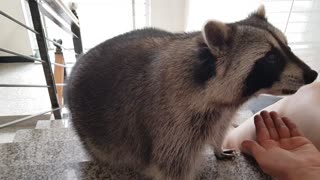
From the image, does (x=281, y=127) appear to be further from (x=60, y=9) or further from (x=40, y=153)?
(x=60, y=9)

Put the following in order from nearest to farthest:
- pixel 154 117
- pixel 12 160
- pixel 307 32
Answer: pixel 154 117 < pixel 12 160 < pixel 307 32

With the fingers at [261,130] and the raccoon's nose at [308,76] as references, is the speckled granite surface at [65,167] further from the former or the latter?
the raccoon's nose at [308,76]

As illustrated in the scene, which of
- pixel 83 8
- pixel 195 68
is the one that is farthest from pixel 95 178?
pixel 83 8

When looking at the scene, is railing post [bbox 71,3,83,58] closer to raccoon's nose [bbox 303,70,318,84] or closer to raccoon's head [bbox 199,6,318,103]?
raccoon's head [bbox 199,6,318,103]

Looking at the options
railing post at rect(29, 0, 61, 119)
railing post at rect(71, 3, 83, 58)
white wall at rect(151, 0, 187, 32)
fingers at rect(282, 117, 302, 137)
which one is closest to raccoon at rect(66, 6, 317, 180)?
fingers at rect(282, 117, 302, 137)

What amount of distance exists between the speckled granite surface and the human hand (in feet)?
0.33

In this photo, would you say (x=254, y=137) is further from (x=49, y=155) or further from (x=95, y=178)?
(x=49, y=155)

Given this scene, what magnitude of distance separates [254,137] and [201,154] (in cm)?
34

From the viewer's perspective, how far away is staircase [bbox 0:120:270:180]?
1.25m

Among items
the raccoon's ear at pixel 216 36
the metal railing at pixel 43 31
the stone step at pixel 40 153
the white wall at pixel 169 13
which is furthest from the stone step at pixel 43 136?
the white wall at pixel 169 13

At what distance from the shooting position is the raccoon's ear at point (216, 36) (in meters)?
0.97

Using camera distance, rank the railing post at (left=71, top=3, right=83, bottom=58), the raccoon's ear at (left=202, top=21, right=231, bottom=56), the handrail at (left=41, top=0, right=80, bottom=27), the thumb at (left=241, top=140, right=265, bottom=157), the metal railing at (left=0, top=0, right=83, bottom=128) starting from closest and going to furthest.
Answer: the raccoon's ear at (left=202, top=21, right=231, bottom=56) < the thumb at (left=241, top=140, right=265, bottom=157) < the metal railing at (left=0, top=0, right=83, bottom=128) < the handrail at (left=41, top=0, right=80, bottom=27) < the railing post at (left=71, top=3, right=83, bottom=58)

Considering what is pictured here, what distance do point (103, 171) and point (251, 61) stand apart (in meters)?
0.80

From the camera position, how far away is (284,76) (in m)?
1.02
